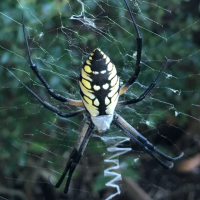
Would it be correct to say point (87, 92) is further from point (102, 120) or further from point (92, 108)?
point (102, 120)

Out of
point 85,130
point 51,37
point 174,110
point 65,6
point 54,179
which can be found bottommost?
point 54,179

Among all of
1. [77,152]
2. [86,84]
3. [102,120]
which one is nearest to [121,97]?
[102,120]

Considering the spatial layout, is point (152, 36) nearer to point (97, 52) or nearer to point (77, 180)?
point (97, 52)

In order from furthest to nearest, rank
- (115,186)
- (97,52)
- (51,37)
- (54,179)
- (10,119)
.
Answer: (115,186)
(54,179)
(10,119)
(51,37)
(97,52)

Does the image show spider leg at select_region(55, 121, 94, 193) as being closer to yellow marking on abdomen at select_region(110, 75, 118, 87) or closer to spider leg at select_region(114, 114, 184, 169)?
spider leg at select_region(114, 114, 184, 169)

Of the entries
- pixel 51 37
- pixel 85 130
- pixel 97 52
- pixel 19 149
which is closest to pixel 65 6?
pixel 51 37

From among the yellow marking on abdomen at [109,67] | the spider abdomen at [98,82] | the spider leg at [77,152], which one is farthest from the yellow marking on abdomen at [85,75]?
the spider leg at [77,152]

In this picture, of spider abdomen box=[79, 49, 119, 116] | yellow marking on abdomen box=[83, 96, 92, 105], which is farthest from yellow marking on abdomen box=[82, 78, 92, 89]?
yellow marking on abdomen box=[83, 96, 92, 105]
